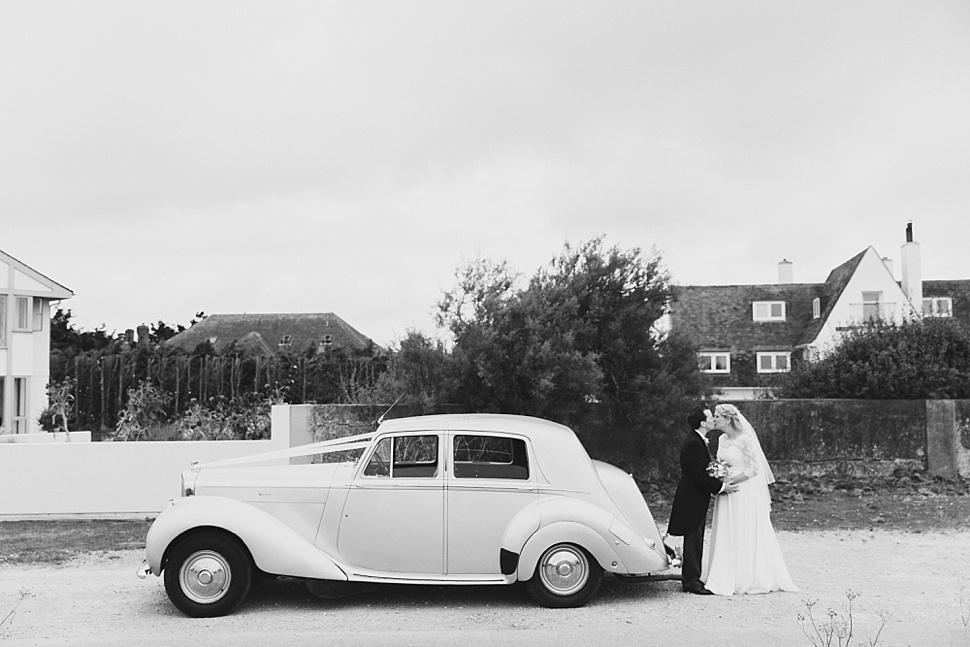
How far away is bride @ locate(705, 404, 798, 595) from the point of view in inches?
348

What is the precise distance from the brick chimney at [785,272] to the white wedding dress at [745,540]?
40622mm

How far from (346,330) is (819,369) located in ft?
80.2

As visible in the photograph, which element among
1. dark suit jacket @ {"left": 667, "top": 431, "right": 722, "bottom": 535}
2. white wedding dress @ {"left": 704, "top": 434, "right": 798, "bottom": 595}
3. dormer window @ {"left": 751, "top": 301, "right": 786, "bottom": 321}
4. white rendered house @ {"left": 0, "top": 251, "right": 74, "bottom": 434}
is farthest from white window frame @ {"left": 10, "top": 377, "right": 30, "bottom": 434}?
dormer window @ {"left": 751, "top": 301, "right": 786, "bottom": 321}

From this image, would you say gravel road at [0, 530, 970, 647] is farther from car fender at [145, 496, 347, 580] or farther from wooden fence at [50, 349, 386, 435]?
wooden fence at [50, 349, 386, 435]

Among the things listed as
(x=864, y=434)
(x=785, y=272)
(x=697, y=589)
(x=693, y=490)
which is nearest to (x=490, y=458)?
(x=693, y=490)

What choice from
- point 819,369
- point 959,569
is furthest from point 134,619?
point 819,369

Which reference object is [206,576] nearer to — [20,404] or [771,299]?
[20,404]

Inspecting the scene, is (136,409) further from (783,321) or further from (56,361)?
(783,321)

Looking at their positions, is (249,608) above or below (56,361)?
below

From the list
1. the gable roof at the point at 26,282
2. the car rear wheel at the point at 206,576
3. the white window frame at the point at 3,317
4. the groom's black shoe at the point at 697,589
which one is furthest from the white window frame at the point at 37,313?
the groom's black shoe at the point at 697,589

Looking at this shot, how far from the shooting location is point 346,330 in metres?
39.5

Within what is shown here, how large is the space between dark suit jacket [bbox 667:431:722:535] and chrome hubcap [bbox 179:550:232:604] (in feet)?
14.0

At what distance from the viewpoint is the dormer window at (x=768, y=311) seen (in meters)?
42.8

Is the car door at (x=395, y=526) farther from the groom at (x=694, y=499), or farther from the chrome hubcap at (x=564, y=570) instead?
the groom at (x=694, y=499)
